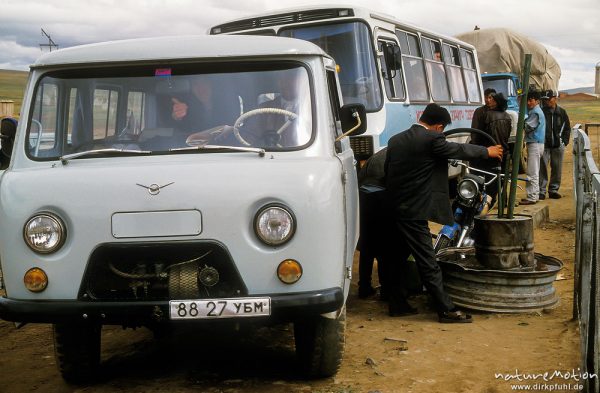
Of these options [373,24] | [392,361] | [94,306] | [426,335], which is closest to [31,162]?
[94,306]

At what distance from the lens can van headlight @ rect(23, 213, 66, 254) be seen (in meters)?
4.23

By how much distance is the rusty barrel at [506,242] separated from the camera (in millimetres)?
6363

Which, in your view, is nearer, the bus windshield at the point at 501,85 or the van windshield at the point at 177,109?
the van windshield at the point at 177,109

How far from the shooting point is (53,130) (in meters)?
4.87

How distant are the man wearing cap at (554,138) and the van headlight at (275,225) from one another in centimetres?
1079

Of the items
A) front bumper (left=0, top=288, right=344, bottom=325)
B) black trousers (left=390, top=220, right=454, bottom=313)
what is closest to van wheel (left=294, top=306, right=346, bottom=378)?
front bumper (left=0, top=288, right=344, bottom=325)

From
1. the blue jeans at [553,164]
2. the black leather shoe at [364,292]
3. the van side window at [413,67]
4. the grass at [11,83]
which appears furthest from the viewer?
the grass at [11,83]

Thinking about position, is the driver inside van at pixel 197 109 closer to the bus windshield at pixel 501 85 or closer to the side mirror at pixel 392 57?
the side mirror at pixel 392 57

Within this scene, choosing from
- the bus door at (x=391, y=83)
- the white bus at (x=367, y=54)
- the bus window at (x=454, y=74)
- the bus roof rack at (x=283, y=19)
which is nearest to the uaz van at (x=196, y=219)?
the white bus at (x=367, y=54)

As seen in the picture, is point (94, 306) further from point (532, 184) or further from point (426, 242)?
point (532, 184)

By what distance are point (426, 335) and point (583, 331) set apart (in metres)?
2.02

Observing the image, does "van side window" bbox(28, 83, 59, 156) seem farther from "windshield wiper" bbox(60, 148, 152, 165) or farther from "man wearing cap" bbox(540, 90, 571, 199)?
→ "man wearing cap" bbox(540, 90, 571, 199)

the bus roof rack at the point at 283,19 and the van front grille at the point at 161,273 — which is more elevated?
the bus roof rack at the point at 283,19

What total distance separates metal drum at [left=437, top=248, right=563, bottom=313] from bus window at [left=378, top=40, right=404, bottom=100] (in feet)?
14.9
